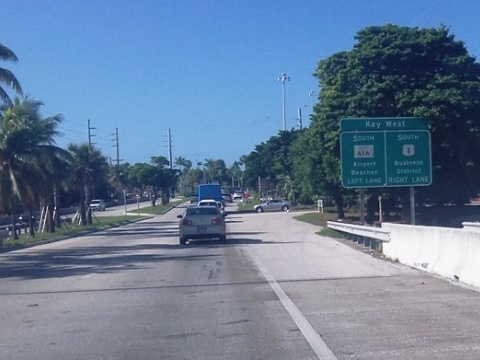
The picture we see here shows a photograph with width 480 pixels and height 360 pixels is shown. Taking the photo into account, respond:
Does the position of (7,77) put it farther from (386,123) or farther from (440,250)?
(440,250)

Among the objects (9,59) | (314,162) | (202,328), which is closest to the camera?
(202,328)

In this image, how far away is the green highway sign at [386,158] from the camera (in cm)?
2808

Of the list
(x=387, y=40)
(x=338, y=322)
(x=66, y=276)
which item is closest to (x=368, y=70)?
(x=387, y=40)

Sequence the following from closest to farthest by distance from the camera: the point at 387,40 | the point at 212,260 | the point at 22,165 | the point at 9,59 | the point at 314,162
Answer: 1. the point at 212,260
2. the point at 9,59
3. the point at 387,40
4. the point at 22,165
5. the point at 314,162

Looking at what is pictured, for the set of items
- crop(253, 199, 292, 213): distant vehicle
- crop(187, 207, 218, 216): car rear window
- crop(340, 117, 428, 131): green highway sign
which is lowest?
crop(253, 199, 292, 213): distant vehicle

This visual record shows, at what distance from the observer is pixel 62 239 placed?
164 feet

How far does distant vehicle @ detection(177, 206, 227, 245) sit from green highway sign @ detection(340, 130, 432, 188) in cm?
767

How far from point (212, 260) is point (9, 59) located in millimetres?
17537

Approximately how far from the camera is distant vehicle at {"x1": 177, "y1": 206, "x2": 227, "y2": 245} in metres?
34.9

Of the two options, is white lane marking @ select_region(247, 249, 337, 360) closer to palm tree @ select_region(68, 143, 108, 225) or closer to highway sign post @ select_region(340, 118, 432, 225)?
highway sign post @ select_region(340, 118, 432, 225)

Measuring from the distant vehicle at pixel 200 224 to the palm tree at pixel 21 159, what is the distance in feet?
50.0

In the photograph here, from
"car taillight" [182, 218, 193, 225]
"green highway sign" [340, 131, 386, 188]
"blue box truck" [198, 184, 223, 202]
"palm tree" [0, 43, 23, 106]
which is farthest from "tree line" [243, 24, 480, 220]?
"blue box truck" [198, 184, 223, 202]

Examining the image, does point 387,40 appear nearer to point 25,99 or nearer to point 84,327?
point 25,99

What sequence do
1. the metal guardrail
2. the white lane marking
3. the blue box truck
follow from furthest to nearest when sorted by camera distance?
the blue box truck, the metal guardrail, the white lane marking
